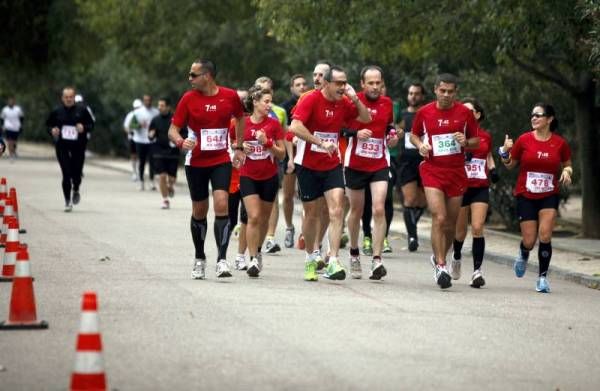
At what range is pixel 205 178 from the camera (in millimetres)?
14406

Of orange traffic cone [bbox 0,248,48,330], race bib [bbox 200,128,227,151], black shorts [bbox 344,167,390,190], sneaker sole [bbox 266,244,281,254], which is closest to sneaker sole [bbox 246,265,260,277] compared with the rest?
race bib [bbox 200,128,227,151]

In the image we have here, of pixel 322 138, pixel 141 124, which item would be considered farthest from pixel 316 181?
pixel 141 124

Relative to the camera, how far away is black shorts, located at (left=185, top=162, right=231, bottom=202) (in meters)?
14.3

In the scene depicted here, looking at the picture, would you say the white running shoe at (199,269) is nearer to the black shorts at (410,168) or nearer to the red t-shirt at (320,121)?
the red t-shirt at (320,121)

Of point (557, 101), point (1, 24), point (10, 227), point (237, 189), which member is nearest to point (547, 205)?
point (237, 189)

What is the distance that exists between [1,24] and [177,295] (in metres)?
35.0

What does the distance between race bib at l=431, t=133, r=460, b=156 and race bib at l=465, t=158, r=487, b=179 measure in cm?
75

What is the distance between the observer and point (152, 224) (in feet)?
72.2

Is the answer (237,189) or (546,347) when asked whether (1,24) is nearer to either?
(237,189)

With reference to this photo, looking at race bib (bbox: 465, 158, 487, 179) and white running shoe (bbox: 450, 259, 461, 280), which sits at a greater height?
race bib (bbox: 465, 158, 487, 179)

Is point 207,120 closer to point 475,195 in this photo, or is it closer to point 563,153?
point 475,195

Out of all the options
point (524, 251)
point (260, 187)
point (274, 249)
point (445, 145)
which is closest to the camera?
point (445, 145)

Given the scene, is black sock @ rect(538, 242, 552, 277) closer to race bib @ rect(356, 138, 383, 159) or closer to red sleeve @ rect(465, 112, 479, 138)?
red sleeve @ rect(465, 112, 479, 138)

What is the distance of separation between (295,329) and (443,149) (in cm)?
409
